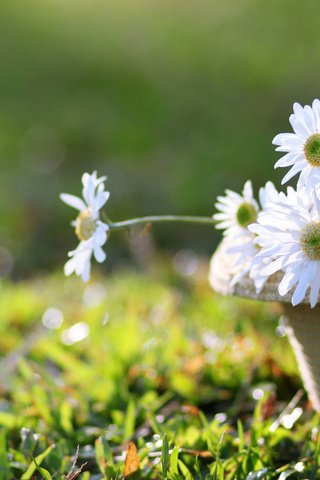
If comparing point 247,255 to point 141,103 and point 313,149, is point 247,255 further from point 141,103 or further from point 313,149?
point 141,103

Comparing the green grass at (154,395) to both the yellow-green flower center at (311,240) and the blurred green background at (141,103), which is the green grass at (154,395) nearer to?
the yellow-green flower center at (311,240)

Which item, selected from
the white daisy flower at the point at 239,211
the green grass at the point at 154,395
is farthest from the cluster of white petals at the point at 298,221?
the green grass at the point at 154,395

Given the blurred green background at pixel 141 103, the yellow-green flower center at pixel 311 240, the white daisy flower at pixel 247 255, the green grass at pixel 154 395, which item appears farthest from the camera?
the blurred green background at pixel 141 103

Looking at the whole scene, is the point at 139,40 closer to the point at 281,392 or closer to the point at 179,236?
the point at 179,236

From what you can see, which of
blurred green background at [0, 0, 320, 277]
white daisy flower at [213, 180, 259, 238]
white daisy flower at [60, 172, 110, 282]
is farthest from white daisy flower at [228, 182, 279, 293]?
blurred green background at [0, 0, 320, 277]

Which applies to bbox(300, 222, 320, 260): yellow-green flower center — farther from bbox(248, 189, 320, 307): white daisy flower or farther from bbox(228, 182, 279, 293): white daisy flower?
bbox(228, 182, 279, 293): white daisy flower

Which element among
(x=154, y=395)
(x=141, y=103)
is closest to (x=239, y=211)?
(x=154, y=395)
